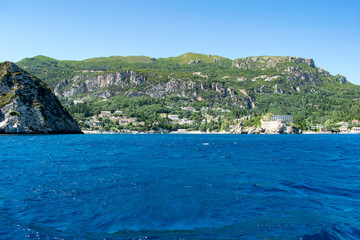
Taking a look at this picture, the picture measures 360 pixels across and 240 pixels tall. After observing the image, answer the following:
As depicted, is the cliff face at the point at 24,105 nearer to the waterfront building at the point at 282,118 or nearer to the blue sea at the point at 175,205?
the blue sea at the point at 175,205

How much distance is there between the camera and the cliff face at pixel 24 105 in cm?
7612

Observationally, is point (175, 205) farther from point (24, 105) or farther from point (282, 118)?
point (282, 118)

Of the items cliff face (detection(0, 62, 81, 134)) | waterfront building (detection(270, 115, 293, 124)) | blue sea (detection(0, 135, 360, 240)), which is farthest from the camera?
waterfront building (detection(270, 115, 293, 124))

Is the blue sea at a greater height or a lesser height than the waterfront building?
lesser

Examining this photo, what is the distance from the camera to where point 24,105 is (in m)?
79.2

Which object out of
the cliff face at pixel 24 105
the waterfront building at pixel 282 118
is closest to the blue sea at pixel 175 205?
the cliff face at pixel 24 105

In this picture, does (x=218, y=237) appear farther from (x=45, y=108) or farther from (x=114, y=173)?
(x=45, y=108)

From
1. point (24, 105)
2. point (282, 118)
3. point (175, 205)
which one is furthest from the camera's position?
point (282, 118)

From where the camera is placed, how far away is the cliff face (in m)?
76.1

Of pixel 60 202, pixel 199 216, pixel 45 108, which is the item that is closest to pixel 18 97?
pixel 45 108

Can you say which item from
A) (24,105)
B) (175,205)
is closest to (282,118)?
(24,105)

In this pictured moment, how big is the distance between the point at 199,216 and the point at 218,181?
763cm

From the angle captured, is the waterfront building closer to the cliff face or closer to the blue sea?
the cliff face

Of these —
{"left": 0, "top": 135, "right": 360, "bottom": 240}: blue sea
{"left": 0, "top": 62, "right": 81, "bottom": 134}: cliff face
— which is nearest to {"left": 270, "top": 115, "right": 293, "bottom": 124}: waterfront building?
{"left": 0, "top": 62, "right": 81, "bottom": 134}: cliff face
